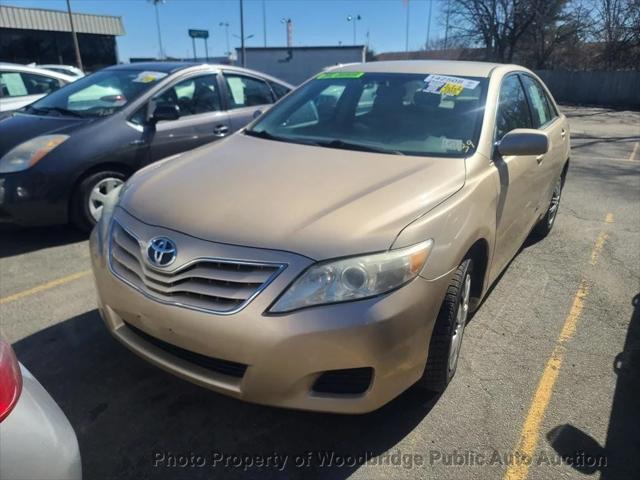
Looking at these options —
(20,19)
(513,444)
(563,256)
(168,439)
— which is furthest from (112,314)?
(20,19)

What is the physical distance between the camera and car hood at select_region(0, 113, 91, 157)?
450 cm

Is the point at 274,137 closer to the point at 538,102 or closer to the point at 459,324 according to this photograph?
the point at 459,324

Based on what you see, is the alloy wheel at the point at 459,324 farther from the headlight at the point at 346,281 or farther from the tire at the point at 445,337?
the headlight at the point at 346,281

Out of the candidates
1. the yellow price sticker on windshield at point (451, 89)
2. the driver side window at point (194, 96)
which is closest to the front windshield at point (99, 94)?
the driver side window at point (194, 96)

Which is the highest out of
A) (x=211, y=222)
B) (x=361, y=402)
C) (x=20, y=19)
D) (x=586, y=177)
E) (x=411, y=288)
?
(x=20, y=19)

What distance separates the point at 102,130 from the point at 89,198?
645 millimetres

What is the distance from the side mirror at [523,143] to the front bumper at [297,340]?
1.07 metres

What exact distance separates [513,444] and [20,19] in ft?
129

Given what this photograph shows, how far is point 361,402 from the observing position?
6.66 ft

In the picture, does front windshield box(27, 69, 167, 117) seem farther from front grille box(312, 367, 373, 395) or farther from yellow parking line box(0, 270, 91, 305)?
front grille box(312, 367, 373, 395)

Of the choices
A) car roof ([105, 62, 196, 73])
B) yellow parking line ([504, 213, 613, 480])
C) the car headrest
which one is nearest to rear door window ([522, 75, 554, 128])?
the car headrest

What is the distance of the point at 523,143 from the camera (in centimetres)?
278

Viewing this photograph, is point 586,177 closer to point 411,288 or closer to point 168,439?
point 411,288

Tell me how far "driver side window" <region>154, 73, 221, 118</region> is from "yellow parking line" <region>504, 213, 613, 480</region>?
164 inches
